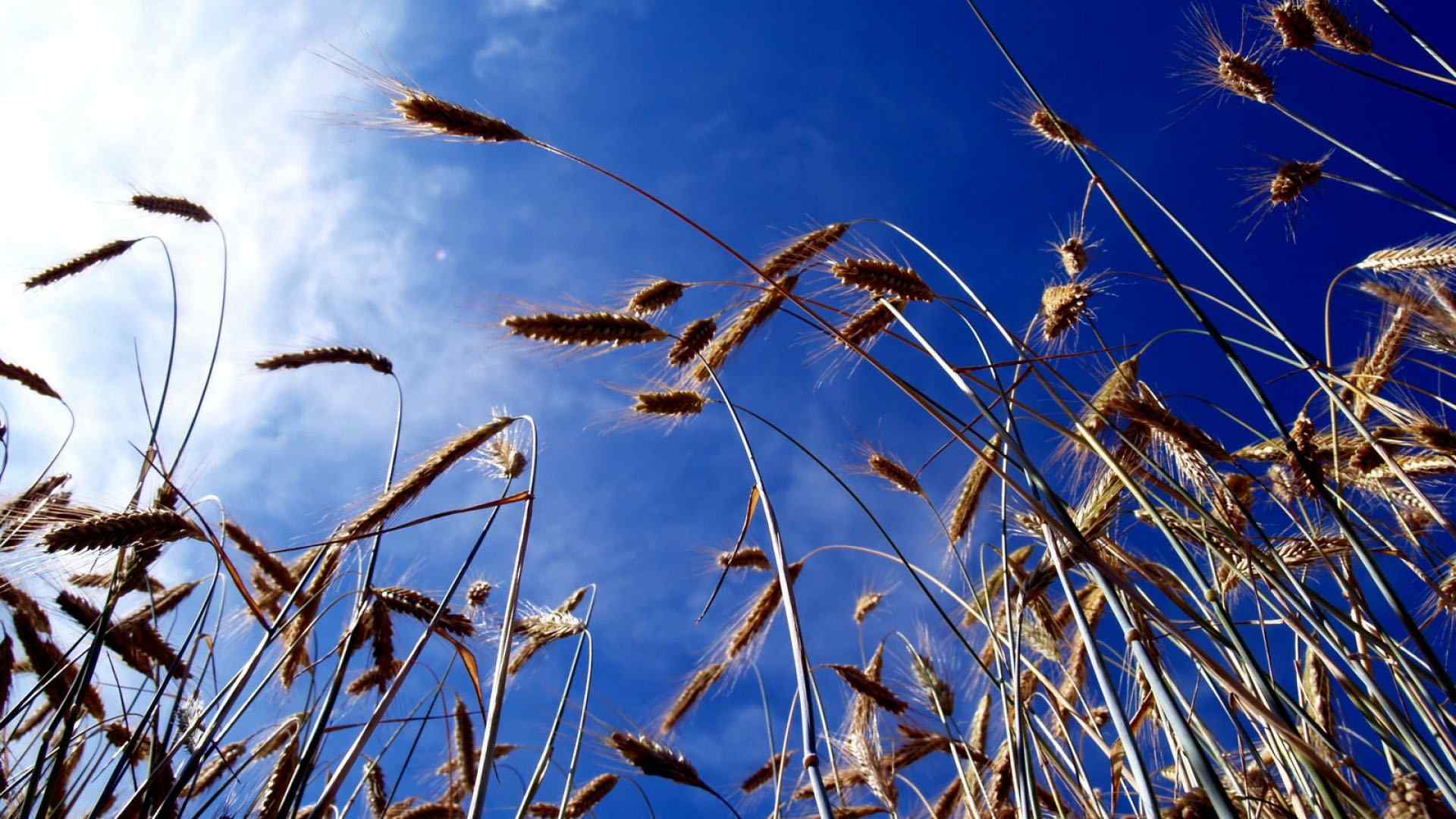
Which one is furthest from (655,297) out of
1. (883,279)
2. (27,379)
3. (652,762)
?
(27,379)

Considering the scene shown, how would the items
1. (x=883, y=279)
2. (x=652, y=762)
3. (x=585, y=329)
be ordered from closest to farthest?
(x=883, y=279) < (x=585, y=329) < (x=652, y=762)

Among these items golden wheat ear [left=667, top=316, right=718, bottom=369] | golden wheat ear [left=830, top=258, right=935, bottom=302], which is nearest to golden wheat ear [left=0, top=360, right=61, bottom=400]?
golden wheat ear [left=667, top=316, right=718, bottom=369]

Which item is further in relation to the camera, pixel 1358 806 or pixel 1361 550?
pixel 1361 550

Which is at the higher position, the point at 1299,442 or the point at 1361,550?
the point at 1299,442

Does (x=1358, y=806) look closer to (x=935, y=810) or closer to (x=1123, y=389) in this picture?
(x=1123, y=389)

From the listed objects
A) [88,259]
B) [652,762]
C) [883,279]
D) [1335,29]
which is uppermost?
[88,259]

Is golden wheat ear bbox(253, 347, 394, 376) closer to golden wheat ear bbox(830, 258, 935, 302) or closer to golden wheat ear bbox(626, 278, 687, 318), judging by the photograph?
golden wheat ear bbox(626, 278, 687, 318)

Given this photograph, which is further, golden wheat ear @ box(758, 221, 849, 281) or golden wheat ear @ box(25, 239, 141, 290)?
golden wheat ear @ box(25, 239, 141, 290)

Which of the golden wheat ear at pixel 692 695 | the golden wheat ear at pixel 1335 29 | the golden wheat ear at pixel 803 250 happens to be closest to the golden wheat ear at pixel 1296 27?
the golden wheat ear at pixel 1335 29

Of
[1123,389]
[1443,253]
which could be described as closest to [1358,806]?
[1123,389]

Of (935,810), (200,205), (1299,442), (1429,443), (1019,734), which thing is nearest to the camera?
(1019,734)

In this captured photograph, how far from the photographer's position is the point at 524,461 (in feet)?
11.6

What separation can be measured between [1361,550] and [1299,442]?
119 centimetres

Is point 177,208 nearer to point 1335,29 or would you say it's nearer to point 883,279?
point 883,279
